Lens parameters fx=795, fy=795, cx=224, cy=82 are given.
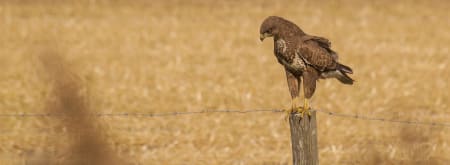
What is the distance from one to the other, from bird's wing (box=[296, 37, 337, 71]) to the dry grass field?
1.87 feet

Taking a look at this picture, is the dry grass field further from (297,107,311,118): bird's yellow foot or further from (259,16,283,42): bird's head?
(259,16,283,42): bird's head

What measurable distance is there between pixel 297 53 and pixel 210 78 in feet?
25.7

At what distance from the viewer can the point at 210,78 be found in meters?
11.9

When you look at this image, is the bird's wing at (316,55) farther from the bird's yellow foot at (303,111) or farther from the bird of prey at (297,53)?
the bird's yellow foot at (303,111)

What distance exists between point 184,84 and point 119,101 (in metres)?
1.50

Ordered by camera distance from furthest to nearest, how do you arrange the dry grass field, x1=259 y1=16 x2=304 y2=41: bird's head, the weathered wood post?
the dry grass field → x1=259 y1=16 x2=304 y2=41: bird's head → the weathered wood post

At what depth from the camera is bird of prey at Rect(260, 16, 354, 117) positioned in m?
4.12

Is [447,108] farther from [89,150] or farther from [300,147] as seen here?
[89,150]

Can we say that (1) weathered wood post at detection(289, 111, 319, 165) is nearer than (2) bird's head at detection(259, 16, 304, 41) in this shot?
Yes

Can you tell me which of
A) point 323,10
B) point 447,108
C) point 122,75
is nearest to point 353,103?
point 447,108

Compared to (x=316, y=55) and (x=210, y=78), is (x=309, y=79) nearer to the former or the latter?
(x=316, y=55)

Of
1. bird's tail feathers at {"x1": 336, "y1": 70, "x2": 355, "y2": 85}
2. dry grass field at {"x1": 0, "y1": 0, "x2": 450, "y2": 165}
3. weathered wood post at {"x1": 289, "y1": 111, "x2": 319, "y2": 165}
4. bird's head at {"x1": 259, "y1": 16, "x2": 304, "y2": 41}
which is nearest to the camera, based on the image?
weathered wood post at {"x1": 289, "y1": 111, "x2": 319, "y2": 165}

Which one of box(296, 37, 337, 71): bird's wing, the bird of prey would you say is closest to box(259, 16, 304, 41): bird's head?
the bird of prey

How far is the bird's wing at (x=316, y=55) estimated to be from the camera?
415 cm
